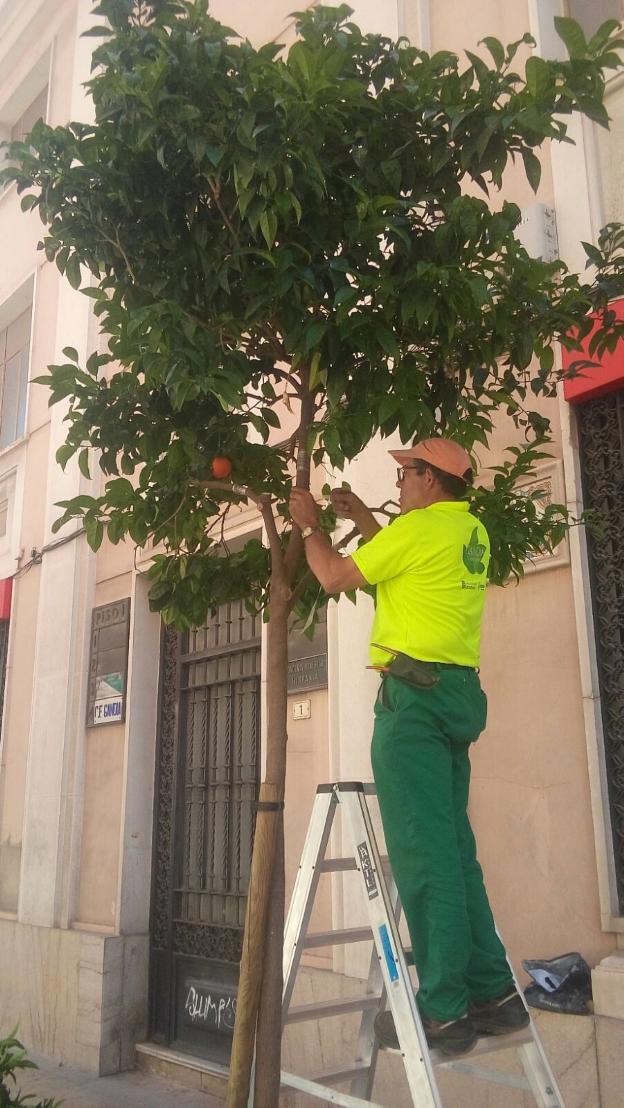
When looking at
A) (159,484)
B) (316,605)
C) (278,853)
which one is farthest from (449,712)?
(159,484)

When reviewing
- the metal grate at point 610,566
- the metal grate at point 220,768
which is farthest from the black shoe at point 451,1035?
the metal grate at point 220,768

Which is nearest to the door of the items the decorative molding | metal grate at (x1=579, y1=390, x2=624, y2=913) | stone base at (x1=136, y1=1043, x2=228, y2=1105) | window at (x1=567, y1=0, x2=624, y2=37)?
stone base at (x1=136, y1=1043, x2=228, y2=1105)

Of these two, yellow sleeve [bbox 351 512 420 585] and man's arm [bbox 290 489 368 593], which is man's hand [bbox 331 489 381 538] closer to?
man's arm [bbox 290 489 368 593]

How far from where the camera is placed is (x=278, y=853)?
299cm

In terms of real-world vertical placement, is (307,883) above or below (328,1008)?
above

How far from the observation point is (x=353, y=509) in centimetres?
341

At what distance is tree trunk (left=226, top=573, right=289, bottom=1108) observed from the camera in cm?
276

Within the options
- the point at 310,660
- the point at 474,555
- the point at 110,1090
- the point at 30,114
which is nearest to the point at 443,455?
the point at 474,555

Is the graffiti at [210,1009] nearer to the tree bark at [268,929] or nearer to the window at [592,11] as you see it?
the tree bark at [268,929]

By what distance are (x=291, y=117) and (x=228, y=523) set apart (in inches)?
172

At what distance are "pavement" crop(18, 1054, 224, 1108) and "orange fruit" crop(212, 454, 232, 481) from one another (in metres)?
4.30

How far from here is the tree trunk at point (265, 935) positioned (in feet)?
9.05

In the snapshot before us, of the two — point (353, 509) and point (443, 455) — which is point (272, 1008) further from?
point (443, 455)

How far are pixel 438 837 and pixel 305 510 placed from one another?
1081 mm
